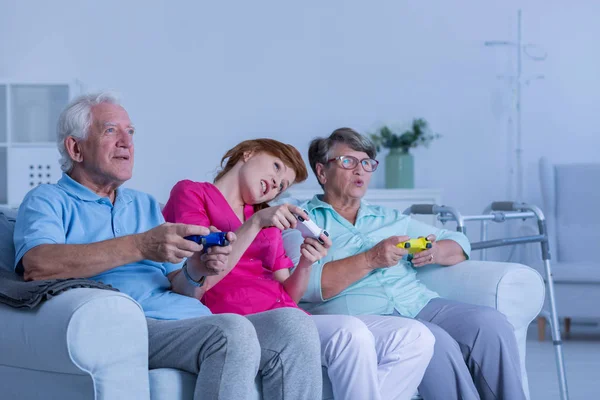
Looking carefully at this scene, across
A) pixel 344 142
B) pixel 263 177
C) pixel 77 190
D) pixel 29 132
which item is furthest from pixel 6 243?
pixel 29 132

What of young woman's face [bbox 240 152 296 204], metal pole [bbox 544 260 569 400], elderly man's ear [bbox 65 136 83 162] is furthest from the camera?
metal pole [bbox 544 260 569 400]

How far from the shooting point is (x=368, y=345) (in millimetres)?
2150

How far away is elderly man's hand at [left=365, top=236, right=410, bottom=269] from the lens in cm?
249

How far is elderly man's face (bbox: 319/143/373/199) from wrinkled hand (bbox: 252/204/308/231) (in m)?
0.58

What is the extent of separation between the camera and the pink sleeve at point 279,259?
2.41 metres

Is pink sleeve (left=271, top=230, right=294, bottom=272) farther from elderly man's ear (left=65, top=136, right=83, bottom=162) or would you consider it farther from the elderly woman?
elderly man's ear (left=65, top=136, right=83, bottom=162)

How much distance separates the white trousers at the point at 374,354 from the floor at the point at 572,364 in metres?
1.37

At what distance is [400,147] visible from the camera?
5195 millimetres

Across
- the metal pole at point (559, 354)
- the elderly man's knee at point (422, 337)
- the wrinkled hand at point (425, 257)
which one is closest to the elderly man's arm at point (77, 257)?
the elderly man's knee at point (422, 337)

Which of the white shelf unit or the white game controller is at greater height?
the white shelf unit

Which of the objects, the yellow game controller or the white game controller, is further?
the yellow game controller

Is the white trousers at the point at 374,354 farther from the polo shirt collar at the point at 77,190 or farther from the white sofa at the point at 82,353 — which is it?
the polo shirt collar at the point at 77,190

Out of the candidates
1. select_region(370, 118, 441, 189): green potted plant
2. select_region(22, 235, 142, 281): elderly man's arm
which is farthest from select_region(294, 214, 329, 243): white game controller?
select_region(370, 118, 441, 189): green potted plant

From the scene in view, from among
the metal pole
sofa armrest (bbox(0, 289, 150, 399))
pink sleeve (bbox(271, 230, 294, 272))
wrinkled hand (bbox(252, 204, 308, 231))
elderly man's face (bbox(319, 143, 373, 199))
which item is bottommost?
the metal pole
